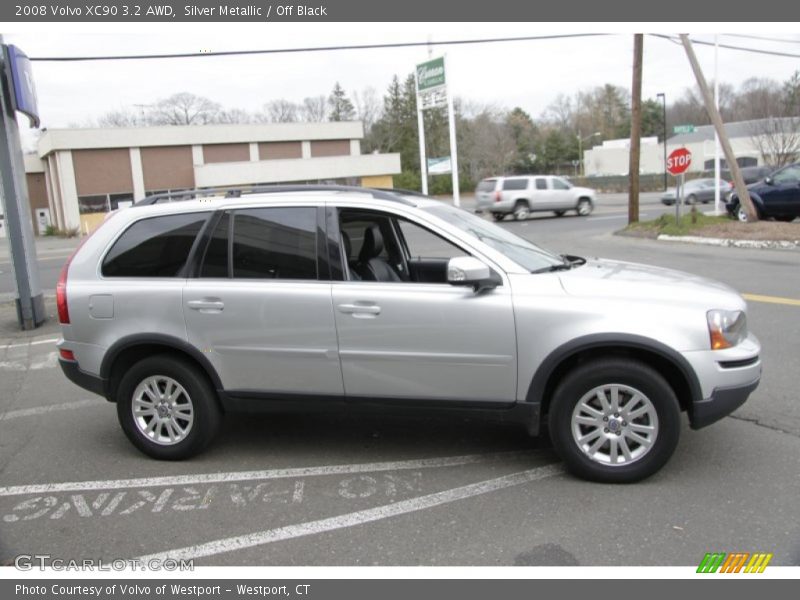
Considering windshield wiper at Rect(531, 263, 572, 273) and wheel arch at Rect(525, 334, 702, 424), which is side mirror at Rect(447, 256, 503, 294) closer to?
windshield wiper at Rect(531, 263, 572, 273)

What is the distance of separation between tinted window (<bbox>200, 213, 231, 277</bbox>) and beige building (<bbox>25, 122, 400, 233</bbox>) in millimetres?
38104

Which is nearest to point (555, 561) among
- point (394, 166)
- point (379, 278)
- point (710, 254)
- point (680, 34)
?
point (379, 278)

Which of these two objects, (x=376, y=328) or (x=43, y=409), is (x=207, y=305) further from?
(x=43, y=409)

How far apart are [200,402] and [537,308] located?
7.54 ft

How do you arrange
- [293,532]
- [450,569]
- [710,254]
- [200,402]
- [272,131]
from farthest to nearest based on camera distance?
1. [272,131]
2. [710,254]
3. [200,402]
4. [293,532]
5. [450,569]

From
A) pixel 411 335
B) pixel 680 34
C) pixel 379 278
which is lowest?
pixel 411 335

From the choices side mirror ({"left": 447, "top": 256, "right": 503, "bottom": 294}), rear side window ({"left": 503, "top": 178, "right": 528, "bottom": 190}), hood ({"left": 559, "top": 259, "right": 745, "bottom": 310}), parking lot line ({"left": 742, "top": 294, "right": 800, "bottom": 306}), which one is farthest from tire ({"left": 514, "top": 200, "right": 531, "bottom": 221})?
side mirror ({"left": 447, "top": 256, "right": 503, "bottom": 294})

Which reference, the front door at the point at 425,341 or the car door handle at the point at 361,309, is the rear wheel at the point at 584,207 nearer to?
the front door at the point at 425,341

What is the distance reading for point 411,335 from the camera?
402 centimetres

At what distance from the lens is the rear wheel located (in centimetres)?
2988

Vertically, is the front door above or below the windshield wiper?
below

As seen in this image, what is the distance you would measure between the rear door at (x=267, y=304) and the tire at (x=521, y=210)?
24.9 meters

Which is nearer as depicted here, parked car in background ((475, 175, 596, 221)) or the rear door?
the rear door

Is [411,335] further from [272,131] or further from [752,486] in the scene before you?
[272,131]
